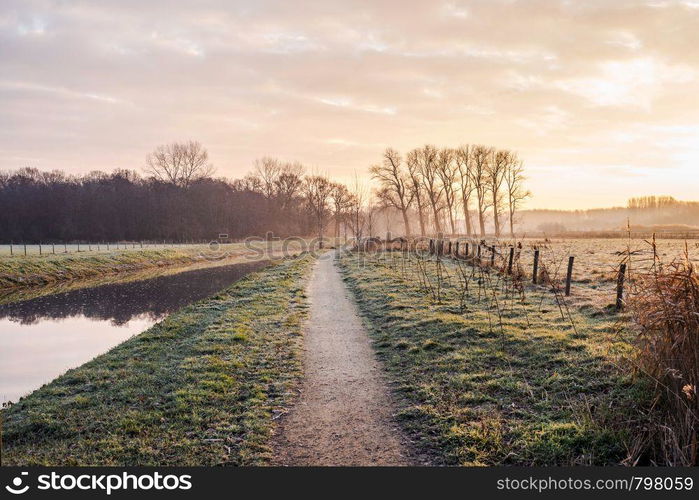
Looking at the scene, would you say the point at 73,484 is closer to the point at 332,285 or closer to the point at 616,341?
the point at 616,341

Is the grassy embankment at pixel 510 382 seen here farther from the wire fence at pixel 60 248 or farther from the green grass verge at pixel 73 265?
the wire fence at pixel 60 248

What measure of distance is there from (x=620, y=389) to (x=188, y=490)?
5508mm

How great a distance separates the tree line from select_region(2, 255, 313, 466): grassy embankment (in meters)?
42.3

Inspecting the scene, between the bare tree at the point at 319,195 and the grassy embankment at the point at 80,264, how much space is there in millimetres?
34495

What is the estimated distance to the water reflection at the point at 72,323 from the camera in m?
10.7

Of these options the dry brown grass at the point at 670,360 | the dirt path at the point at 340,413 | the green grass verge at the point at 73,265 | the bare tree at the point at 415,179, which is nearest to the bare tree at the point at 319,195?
the bare tree at the point at 415,179

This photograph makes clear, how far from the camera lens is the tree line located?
6366 cm

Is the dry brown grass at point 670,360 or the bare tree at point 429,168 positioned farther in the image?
the bare tree at point 429,168

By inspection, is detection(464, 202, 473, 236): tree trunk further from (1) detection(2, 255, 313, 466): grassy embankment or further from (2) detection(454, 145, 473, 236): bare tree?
(1) detection(2, 255, 313, 466): grassy embankment

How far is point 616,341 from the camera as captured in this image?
8672mm

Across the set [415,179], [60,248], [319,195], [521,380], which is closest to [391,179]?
[415,179]

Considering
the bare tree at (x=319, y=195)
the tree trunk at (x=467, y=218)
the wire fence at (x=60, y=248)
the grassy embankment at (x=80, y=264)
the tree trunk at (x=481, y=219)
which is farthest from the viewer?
the bare tree at (x=319, y=195)

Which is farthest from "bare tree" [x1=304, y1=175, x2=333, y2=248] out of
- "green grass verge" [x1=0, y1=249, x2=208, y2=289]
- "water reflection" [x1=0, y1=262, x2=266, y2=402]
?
"water reflection" [x1=0, y1=262, x2=266, y2=402]

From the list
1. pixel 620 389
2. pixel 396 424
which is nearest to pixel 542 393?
pixel 620 389
